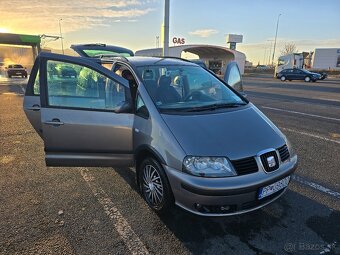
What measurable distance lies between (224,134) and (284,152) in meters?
0.72

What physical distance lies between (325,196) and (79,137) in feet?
10.5

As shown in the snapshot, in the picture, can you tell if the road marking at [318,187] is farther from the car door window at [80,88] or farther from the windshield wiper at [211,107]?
the car door window at [80,88]

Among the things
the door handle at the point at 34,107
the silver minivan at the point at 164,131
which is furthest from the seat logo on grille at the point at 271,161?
the door handle at the point at 34,107

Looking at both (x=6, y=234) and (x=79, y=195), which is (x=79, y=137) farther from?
(x=6, y=234)

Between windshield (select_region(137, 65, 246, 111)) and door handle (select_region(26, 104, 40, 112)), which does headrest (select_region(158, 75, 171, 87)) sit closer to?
windshield (select_region(137, 65, 246, 111))

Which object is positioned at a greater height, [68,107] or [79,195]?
[68,107]

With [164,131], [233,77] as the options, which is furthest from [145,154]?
[233,77]

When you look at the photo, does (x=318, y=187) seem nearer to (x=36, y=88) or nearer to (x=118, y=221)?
(x=118, y=221)

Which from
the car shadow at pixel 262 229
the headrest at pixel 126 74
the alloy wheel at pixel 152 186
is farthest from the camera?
the headrest at pixel 126 74

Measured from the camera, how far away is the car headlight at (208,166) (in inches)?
99.7

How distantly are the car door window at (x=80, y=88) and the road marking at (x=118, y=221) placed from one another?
3.72 feet

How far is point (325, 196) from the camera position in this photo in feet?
11.5

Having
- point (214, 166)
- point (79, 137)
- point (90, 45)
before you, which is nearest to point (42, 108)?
point (79, 137)

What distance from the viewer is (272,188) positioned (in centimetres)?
275
